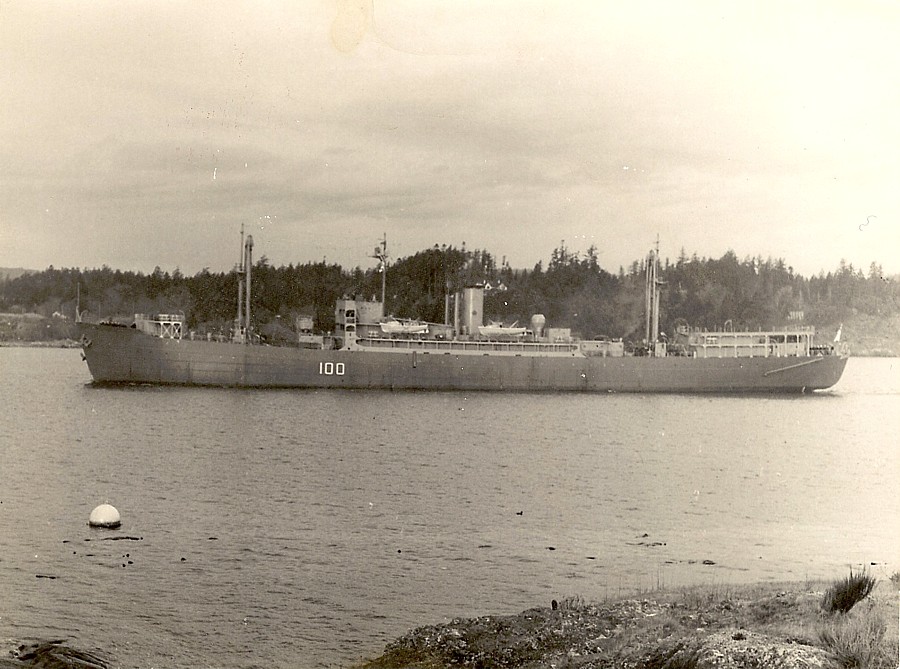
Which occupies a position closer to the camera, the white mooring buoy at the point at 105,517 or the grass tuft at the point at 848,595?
the grass tuft at the point at 848,595

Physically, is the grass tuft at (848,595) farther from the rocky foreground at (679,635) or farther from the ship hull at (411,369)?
the ship hull at (411,369)

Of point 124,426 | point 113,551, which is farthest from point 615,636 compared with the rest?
point 124,426

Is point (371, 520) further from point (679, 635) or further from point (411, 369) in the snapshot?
point (411, 369)

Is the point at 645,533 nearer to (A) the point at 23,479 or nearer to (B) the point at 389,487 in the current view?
(B) the point at 389,487

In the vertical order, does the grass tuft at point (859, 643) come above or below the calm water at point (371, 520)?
above

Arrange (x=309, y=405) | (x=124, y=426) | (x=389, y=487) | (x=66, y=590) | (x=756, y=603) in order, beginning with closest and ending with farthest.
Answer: (x=756, y=603) → (x=66, y=590) → (x=389, y=487) → (x=124, y=426) → (x=309, y=405)

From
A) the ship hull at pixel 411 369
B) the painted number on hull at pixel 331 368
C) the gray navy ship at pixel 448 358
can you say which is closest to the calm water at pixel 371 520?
the ship hull at pixel 411 369
